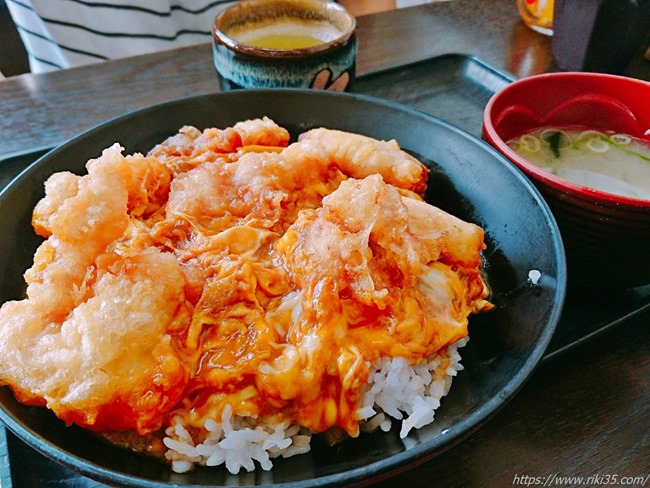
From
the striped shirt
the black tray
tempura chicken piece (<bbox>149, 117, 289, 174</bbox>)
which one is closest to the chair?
the striped shirt

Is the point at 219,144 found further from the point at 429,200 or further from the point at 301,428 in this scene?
the point at 301,428

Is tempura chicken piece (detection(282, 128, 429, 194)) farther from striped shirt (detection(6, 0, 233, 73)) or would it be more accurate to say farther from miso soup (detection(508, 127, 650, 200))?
striped shirt (detection(6, 0, 233, 73))

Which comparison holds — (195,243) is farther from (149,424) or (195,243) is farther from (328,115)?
(328,115)

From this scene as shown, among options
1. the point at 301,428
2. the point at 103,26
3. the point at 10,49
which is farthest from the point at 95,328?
the point at 10,49

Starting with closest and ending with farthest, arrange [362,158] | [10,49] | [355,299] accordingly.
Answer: [355,299] < [362,158] < [10,49]

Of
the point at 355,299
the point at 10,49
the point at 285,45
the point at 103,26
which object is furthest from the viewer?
the point at 10,49

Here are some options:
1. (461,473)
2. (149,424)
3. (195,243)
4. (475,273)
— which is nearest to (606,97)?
(475,273)
